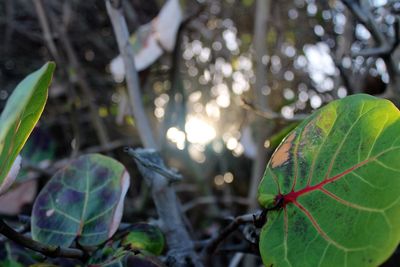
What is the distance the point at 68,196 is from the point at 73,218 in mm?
28

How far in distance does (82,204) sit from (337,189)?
0.25 metres

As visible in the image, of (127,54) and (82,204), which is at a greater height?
(127,54)

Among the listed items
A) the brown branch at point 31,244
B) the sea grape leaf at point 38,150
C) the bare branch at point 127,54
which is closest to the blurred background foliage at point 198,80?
the sea grape leaf at point 38,150

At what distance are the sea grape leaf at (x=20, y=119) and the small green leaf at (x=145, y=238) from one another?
0.41ft

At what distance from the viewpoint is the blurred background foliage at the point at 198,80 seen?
3.10ft

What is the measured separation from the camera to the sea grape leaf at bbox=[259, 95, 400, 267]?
0.31 meters

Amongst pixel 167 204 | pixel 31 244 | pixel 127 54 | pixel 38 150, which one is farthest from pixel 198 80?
pixel 31 244

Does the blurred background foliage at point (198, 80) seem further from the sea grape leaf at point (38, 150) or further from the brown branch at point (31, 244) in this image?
the brown branch at point (31, 244)

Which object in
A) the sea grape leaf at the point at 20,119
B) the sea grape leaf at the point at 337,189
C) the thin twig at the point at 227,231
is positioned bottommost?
the thin twig at the point at 227,231

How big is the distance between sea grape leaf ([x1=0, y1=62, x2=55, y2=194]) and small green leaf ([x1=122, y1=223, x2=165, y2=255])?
13 cm

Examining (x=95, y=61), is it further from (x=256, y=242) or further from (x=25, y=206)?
(x=256, y=242)

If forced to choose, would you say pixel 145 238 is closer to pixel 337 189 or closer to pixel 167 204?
pixel 167 204

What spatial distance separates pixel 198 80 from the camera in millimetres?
1338

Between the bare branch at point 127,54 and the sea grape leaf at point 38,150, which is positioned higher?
the bare branch at point 127,54
